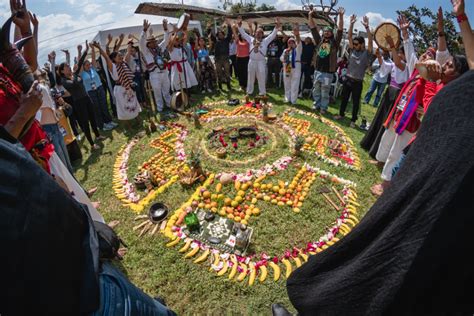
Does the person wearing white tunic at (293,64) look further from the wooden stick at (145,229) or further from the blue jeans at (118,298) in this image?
the blue jeans at (118,298)

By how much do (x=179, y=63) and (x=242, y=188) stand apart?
6.49m

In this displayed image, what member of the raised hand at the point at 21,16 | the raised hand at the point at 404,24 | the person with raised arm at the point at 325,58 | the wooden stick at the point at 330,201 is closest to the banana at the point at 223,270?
the wooden stick at the point at 330,201

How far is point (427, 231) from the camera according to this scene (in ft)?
3.15

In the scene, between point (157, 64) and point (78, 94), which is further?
point (157, 64)

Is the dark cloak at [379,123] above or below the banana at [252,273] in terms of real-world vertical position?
above

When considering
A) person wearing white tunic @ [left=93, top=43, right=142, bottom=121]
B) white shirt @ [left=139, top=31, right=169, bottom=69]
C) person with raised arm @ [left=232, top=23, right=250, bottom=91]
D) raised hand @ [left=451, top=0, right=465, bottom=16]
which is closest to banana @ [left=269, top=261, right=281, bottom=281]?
raised hand @ [left=451, top=0, right=465, bottom=16]

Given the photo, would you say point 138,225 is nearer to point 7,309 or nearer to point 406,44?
point 7,309

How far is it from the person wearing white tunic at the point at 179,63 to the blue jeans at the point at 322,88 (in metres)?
4.82

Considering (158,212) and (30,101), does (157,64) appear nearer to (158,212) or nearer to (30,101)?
(158,212)

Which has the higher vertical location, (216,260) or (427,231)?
(427,231)

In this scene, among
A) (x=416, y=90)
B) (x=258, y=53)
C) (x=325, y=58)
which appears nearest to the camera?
(x=416, y=90)

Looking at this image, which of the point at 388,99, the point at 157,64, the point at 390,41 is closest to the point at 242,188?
the point at 388,99

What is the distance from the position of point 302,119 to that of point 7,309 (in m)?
8.18

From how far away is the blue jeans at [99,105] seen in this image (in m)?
8.03
